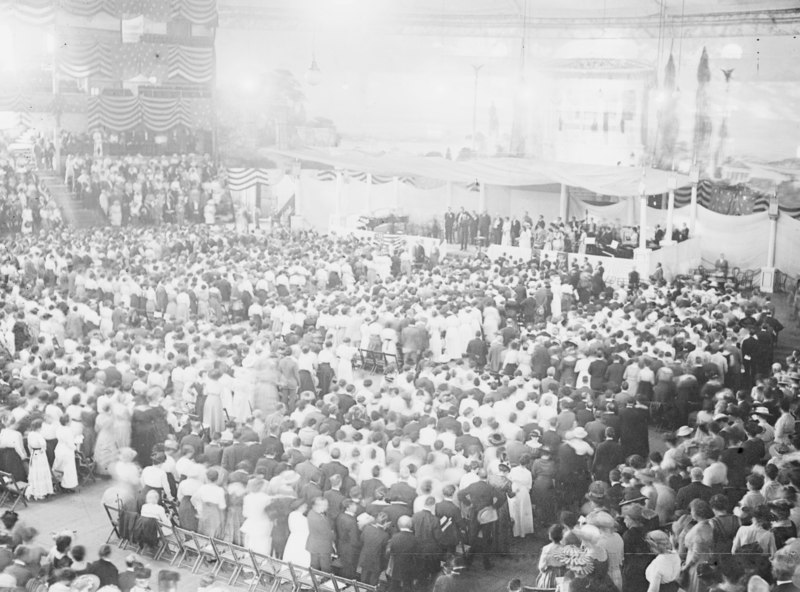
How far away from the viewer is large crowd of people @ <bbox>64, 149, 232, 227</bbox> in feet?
91.8

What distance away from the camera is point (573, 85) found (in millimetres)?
33031

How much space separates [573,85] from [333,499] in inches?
1019

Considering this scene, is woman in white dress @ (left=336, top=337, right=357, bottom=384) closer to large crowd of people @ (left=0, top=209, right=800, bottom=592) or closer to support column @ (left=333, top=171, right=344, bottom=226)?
large crowd of people @ (left=0, top=209, right=800, bottom=592)

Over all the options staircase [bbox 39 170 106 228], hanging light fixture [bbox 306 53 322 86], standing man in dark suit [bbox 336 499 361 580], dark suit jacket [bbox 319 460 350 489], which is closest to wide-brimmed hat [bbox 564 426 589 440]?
dark suit jacket [bbox 319 460 350 489]

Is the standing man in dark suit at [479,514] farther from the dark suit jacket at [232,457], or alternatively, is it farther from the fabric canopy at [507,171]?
the fabric canopy at [507,171]

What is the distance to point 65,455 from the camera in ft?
40.1

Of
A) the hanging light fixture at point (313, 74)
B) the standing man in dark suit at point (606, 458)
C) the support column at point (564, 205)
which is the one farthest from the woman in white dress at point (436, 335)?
the hanging light fixture at point (313, 74)

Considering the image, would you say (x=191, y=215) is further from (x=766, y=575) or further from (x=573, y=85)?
(x=766, y=575)

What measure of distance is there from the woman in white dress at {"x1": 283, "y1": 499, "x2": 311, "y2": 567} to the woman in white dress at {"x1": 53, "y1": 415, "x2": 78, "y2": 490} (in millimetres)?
3996

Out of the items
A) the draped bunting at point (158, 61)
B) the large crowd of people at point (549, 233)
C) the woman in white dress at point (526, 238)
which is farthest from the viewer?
the draped bunting at point (158, 61)

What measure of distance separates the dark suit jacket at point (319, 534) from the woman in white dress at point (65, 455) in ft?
13.8

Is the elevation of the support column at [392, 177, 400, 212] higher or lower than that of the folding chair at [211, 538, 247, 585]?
higher

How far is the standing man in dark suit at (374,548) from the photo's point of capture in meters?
9.46

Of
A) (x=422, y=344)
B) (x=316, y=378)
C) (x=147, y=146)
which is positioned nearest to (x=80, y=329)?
(x=316, y=378)
